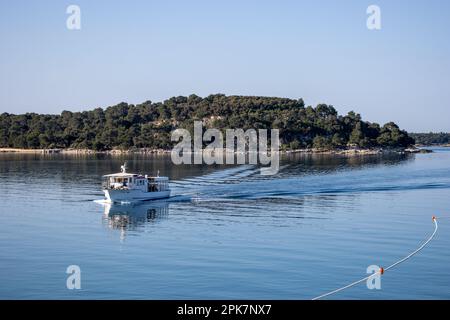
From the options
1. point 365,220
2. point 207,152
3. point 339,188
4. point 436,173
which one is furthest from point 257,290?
point 207,152

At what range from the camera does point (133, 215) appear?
5653cm

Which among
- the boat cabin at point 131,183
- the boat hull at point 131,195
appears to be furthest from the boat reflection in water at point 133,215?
the boat cabin at point 131,183

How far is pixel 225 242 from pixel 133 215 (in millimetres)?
16351

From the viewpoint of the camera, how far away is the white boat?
206 ft

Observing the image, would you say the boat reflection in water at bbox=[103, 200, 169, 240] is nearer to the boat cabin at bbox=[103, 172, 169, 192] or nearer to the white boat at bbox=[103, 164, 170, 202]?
the white boat at bbox=[103, 164, 170, 202]

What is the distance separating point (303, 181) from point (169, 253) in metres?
48.6

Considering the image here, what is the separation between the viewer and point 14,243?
4216 centimetres

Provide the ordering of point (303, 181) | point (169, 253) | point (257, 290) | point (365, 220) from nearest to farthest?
point (257, 290) < point (169, 253) < point (365, 220) < point (303, 181)

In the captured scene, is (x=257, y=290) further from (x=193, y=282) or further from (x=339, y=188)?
(x=339, y=188)

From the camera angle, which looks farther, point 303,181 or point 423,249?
point 303,181

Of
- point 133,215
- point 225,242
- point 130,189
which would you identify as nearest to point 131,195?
point 130,189

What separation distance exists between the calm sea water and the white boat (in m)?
1.58

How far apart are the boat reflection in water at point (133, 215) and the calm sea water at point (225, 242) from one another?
0.10m

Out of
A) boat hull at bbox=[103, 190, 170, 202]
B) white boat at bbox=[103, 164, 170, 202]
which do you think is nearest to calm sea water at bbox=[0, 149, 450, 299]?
boat hull at bbox=[103, 190, 170, 202]
